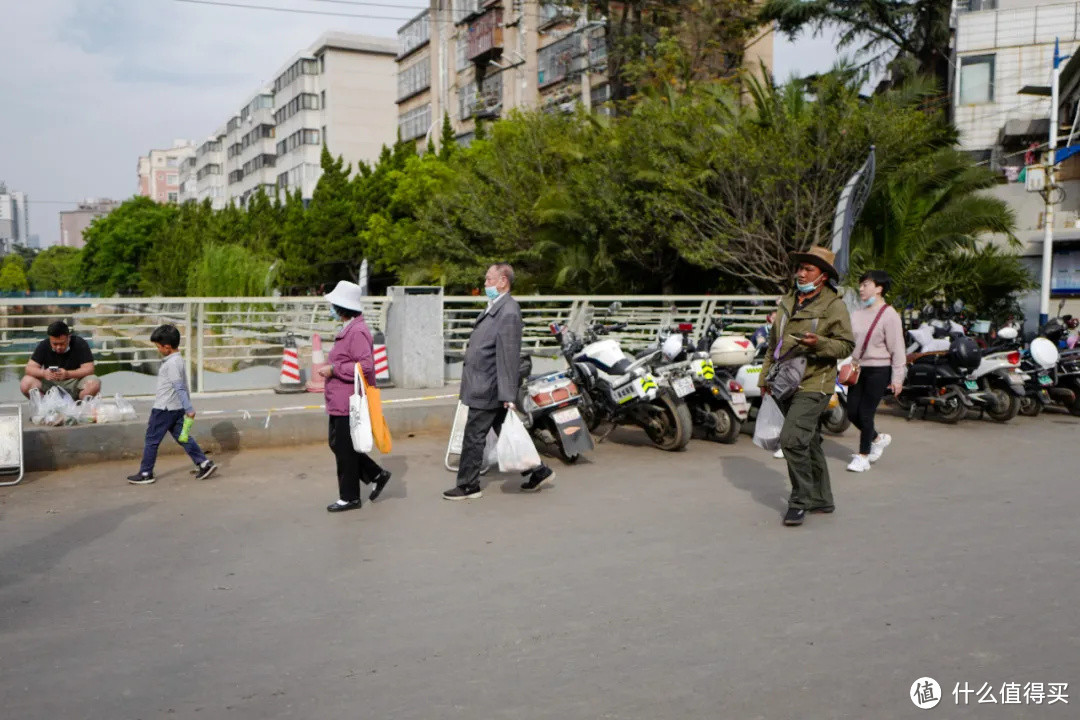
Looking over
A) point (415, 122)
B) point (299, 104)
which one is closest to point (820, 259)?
point (415, 122)

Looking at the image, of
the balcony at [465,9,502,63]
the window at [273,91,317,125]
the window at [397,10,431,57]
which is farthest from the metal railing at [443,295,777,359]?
the window at [273,91,317,125]

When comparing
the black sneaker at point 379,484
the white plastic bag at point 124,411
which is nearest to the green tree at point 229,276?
the white plastic bag at point 124,411

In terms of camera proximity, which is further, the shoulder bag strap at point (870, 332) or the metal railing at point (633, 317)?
the metal railing at point (633, 317)

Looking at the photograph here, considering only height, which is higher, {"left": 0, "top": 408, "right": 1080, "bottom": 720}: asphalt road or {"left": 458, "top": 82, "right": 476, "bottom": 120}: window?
{"left": 458, "top": 82, "right": 476, "bottom": 120}: window

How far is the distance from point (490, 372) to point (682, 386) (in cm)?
270

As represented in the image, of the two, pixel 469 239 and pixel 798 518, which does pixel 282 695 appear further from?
pixel 469 239

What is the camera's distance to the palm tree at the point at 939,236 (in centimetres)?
1576

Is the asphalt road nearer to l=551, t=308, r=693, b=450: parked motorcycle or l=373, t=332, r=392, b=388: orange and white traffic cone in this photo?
l=551, t=308, r=693, b=450: parked motorcycle

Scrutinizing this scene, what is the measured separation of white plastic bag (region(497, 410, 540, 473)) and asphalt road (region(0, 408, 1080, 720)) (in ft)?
1.02

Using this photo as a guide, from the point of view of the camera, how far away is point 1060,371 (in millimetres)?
11594

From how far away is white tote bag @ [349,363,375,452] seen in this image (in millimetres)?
6707

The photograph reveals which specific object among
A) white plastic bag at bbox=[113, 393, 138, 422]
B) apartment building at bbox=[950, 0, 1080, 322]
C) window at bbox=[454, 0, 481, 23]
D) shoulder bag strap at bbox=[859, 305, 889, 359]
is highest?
window at bbox=[454, 0, 481, 23]

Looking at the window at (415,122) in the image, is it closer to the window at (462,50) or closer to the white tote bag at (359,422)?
the window at (462,50)

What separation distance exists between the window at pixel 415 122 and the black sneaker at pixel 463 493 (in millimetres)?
50166
